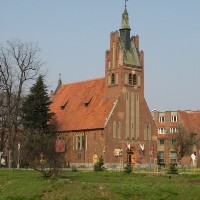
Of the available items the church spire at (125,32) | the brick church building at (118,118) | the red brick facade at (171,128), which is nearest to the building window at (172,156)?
the red brick facade at (171,128)

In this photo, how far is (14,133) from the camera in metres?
61.3

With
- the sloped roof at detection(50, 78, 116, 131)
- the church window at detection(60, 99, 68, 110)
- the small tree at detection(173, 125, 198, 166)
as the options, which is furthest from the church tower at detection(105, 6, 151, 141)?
the small tree at detection(173, 125, 198, 166)

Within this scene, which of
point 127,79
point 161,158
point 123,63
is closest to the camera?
point 123,63

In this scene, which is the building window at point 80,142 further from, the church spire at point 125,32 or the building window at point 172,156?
the building window at point 172,156

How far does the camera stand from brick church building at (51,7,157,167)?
68.6 meters

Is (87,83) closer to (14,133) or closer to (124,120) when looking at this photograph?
(124,120)

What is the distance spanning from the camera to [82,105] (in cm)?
7675

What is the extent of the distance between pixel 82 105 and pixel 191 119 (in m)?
29.9

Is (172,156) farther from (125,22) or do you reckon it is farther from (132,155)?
(125,22)

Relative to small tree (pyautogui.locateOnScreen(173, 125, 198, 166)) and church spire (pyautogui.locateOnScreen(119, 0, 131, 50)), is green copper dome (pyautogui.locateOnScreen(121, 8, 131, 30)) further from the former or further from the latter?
small tree (pyautogui.locateOnScreen(173, 125, 198, 166))

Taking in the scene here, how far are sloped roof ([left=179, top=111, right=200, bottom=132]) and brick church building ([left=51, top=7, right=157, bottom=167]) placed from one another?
79.9 ft

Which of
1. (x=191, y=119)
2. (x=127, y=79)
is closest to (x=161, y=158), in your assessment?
(x=191, y=119)

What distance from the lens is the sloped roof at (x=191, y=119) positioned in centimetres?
9562

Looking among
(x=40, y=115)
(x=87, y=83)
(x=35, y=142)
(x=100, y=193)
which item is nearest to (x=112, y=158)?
(x=40, y=115)
